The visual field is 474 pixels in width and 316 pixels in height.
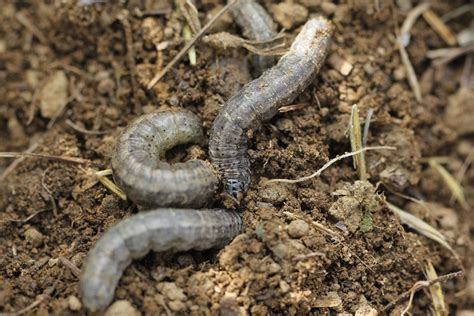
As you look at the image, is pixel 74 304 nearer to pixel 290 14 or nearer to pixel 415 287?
pixel 415 287

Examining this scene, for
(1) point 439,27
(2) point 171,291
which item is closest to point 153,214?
(2) point 171,291

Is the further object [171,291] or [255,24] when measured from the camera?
[255,24]

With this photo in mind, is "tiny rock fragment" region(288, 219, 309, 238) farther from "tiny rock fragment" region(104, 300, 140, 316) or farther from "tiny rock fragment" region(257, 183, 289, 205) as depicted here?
"tiny rock fragment" region(104, 300, 140, 316)

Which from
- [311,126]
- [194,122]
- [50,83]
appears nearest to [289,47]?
[311,126]

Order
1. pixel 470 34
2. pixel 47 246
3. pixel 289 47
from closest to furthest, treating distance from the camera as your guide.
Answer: pixel 47 246 < pixel 289 47 < pixel 470 34

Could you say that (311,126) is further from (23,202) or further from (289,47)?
(23,202)

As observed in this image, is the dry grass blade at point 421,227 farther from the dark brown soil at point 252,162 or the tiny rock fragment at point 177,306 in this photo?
the tiny rock fragment at point 177,306

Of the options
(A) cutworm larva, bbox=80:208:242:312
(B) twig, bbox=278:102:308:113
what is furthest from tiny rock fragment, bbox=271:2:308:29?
(A) cutworm larva, bbox=80:208:242:312
